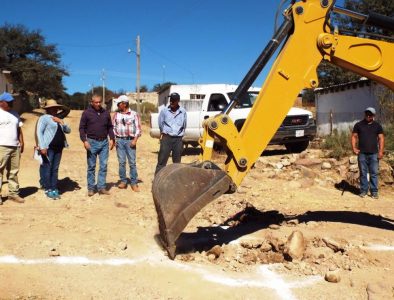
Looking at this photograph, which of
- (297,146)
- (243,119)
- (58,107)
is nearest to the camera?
(58,107)

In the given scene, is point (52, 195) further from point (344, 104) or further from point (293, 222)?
point (344, 104)

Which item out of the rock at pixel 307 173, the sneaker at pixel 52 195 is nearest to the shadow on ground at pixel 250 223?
the rock at pixel 307 173

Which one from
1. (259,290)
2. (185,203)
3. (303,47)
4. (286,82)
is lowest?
(259,290)

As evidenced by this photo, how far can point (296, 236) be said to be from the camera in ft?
18.3

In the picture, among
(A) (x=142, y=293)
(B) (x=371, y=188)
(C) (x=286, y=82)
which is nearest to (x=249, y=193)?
(B) (x=371, y=188)

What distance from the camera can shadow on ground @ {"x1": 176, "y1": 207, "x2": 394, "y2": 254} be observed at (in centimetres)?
584

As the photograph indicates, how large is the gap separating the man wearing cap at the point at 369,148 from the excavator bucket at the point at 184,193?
5.39 metres

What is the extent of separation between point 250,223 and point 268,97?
8.16 feet

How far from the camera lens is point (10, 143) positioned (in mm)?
7793

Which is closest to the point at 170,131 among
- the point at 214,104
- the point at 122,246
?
the point at 122,246

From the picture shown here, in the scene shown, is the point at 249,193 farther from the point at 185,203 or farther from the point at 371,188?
the point at 185,203

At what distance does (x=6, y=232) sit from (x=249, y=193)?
4.78 m

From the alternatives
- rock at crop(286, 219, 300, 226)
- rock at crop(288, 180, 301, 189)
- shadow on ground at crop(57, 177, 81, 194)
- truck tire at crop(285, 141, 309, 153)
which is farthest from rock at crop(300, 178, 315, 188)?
shadow on ground at crop(57, 177, 81, 194)

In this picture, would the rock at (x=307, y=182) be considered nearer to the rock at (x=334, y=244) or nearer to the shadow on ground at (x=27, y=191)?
the rock at (x=334, y=244)
